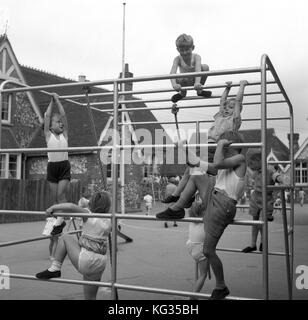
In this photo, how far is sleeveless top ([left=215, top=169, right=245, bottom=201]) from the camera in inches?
137

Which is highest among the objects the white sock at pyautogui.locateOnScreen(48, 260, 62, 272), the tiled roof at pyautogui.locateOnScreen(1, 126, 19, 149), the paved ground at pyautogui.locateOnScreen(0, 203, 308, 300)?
the tiled roof at pyautogui.locateOnScreen(1, 126, 19, 149)

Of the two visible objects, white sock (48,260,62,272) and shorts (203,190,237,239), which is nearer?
shorts (203,190,237,239)

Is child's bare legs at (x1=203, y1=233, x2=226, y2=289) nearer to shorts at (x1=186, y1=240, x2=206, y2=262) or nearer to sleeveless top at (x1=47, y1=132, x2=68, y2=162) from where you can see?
shorts at (x1=186, y1=240, x2=206, y2=262)

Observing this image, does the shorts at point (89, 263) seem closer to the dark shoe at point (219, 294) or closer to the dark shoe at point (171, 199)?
the dark shoe at point (171, 199)

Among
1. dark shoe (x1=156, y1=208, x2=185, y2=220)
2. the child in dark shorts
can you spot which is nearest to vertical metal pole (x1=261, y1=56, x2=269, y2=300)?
dark shoe (x1=156, y1=208, x2=185, y2=220)

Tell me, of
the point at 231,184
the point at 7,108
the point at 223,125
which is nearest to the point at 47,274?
the point at 231,184

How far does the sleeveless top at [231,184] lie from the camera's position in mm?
3490

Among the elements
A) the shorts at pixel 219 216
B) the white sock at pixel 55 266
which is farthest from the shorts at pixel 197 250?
the white sock at pixel 55 266

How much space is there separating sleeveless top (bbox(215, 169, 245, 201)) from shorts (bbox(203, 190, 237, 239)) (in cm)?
6

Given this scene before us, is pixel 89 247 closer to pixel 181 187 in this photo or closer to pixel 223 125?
pixel 181 187

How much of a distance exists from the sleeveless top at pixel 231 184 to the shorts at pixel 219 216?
0.06 meters
